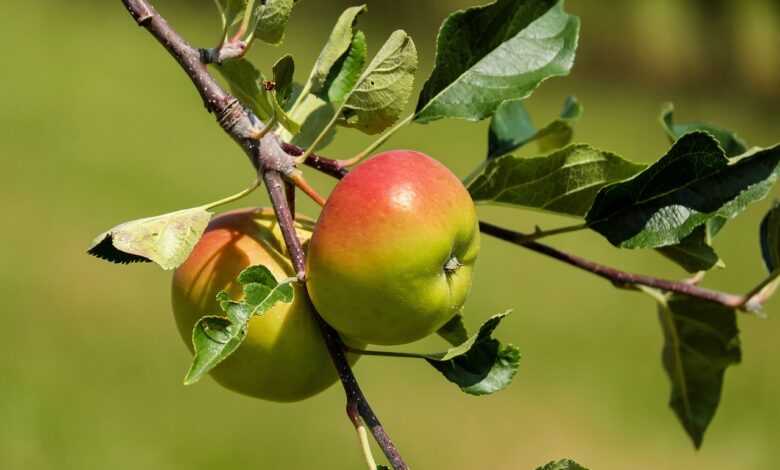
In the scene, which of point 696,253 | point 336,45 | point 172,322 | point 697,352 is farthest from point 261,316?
point 172,322

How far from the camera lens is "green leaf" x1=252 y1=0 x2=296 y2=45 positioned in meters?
0.61

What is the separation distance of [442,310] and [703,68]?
5.58 meters

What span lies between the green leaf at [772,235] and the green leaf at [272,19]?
1.27 ft

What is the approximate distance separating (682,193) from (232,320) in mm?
265

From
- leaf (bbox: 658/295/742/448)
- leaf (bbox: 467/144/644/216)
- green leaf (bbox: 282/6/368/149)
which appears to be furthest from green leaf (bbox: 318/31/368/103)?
leaf (bbox: 658/295/742/448)

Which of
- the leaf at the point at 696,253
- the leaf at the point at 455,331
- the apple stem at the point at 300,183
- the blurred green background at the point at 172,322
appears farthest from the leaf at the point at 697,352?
the blurred green background at the point at 172,322

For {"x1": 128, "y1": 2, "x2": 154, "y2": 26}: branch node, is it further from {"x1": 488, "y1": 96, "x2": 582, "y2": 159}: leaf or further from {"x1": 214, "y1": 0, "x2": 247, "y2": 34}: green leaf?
{"x1": 488, "y1": 96, "x2": 582, "y2": 159}: leaf

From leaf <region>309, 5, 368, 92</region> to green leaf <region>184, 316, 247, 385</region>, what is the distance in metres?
0.17

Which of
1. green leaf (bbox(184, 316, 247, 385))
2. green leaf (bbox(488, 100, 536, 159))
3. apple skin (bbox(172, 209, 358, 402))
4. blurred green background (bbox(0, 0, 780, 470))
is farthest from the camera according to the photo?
blurred green background (bbox(0, 0, 780, 470))

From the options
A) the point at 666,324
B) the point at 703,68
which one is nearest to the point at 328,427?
the point at 666,324

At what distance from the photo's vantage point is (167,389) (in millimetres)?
2695

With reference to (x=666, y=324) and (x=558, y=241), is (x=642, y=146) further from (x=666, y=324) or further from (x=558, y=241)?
(x=666, y=324)

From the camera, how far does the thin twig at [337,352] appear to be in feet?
1.68

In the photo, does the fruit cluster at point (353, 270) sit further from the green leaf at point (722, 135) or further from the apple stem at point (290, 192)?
the green leaf at point (722, 135)
